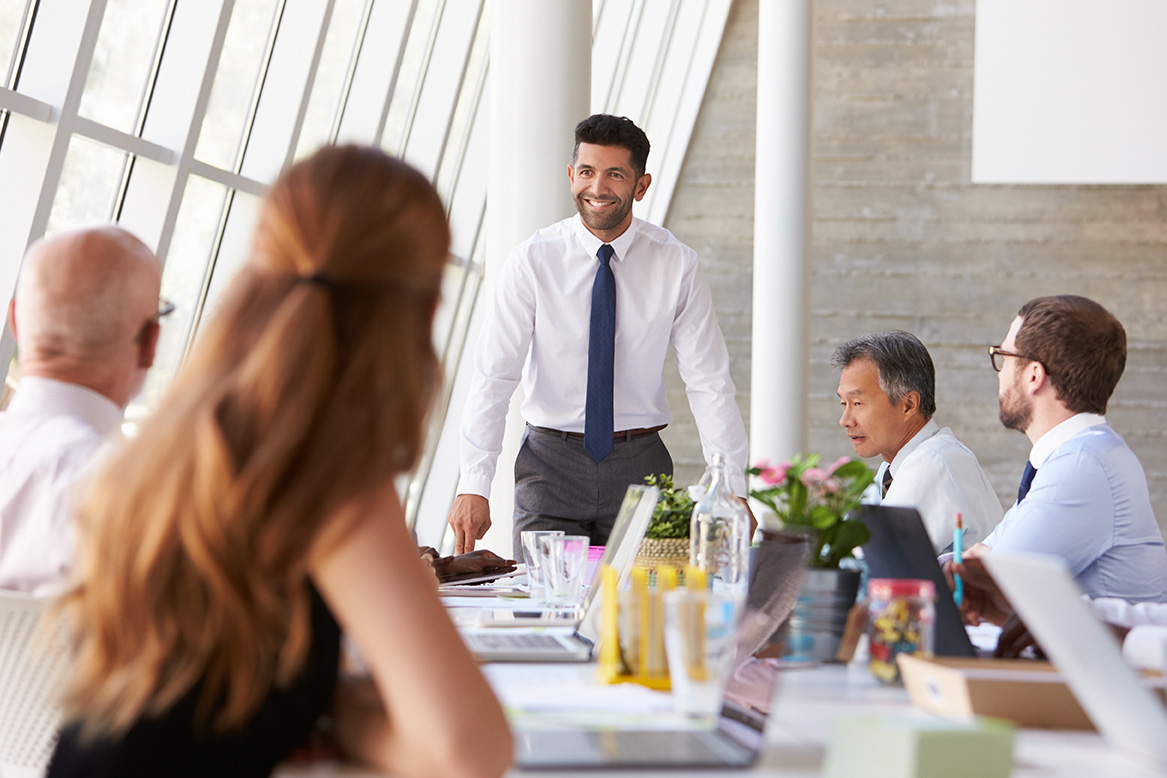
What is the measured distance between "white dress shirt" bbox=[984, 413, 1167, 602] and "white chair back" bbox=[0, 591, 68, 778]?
4.96 feet

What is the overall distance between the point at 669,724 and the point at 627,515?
607 mm

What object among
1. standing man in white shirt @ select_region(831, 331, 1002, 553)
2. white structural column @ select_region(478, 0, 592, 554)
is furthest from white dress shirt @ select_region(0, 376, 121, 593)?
white structural column @ select_region(478, 0, 592, 554)

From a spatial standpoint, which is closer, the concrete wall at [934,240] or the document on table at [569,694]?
the document on table at [569,694]

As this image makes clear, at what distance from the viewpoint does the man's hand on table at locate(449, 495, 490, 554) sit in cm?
277

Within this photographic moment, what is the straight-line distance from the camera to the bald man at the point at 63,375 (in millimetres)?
1214

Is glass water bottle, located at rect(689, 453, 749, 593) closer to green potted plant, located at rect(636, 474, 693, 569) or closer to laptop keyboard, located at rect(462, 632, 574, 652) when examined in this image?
green potted plant, located at rect(636, 474, 693, 569)

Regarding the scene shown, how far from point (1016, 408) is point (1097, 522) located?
29 cm

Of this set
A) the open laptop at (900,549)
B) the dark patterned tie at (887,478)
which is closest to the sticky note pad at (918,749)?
the open laptop at (900,549)

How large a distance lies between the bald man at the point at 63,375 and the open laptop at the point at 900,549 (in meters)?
0.95

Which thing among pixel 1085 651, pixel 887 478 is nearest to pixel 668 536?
pixel 1085 651

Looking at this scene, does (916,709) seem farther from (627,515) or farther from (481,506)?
(481,506)

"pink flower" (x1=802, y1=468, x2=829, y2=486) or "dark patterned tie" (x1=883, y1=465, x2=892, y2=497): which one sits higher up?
"dark patterned tie" (x1=883, y1=465, x2=892, y2=497)

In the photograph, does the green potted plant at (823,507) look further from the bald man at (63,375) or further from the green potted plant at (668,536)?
the bald man at (63,375)

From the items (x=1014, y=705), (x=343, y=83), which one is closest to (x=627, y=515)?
(x=1014, y=705)
